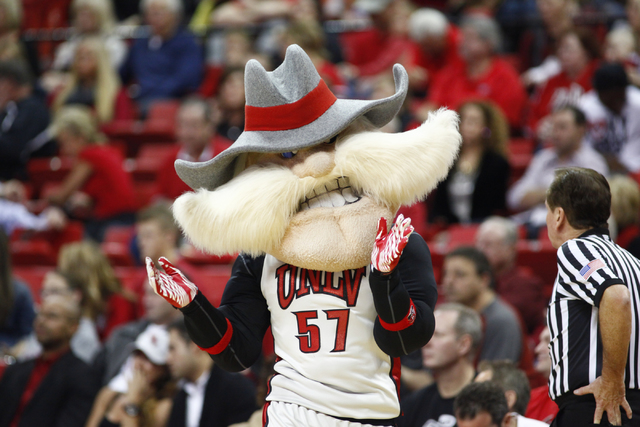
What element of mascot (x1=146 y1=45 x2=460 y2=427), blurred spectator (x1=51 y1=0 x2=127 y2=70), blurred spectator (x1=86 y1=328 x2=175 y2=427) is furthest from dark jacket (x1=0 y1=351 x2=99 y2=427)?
blurred spectator (x1=51 y1=0 x2=127 y2=70)

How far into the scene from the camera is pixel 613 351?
2174 millimetres

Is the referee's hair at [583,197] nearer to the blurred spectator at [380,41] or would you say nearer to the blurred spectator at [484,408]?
the blurred spectator at [484,408]

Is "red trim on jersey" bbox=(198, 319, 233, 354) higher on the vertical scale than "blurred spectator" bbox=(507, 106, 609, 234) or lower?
higher

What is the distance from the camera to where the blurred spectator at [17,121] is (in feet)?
23.2

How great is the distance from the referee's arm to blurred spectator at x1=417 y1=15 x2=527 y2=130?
432 centimetres

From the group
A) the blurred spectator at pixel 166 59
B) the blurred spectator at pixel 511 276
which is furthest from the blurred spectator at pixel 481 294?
the blurred spectator at pixel 166 59

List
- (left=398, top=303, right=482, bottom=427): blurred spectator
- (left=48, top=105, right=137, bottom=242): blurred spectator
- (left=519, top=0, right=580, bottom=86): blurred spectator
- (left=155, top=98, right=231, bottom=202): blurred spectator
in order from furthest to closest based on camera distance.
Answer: (left=519, top=0, right=580, bottom=86): blurred spectator < (left=48, top=105, right=137, bottom=242): blurred spectator < (left=155, top=98, right=231, bottom=202): blurred spectator < (left=398, top=303, right=482, bottom=427): blurred spectator

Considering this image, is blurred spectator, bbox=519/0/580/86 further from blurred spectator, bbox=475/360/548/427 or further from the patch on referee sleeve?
the patch on referee sleeve

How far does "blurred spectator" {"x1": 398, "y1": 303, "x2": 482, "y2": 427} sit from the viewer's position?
Result: 350 cm

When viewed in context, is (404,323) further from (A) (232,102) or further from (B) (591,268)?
(A) (232,102)

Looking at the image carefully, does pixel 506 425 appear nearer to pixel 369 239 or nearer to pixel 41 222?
pixel 369 239

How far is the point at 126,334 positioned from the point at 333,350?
8.41 feet

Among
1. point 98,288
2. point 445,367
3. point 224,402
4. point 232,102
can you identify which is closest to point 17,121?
point 232,102

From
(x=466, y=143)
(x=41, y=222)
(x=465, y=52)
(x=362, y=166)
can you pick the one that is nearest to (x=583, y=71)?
(x=465, y=52)
